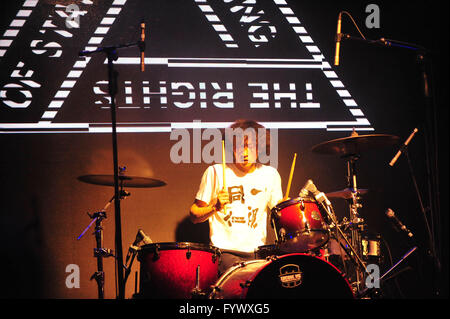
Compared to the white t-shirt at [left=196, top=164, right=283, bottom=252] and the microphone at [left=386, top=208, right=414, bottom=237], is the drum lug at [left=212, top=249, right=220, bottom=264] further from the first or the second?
the microphone at [left=386, top=208, right=414, bottom=237]

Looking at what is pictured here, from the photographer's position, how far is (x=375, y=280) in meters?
3.58

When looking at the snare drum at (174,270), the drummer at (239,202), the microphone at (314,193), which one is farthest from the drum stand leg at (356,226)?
the snare drum at (174,270)

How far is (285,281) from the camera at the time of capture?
109 inches

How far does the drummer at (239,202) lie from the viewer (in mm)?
3564

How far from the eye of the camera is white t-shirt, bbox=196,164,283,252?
363 centimetres

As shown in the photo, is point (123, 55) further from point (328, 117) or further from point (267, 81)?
point (328, 117)

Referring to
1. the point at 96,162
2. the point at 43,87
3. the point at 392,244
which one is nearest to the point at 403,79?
the point at 392,244

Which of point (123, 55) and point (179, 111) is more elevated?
point (123, 55)

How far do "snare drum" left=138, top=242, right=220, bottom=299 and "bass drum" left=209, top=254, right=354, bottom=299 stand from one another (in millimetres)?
348

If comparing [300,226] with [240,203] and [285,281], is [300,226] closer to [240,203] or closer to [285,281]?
[285,281]

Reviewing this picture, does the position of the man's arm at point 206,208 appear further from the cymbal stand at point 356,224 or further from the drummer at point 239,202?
the cymbal stand at point 356,224

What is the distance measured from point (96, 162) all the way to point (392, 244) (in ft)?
10.2

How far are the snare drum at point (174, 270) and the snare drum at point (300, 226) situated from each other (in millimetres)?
586

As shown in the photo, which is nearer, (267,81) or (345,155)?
(345,155)
